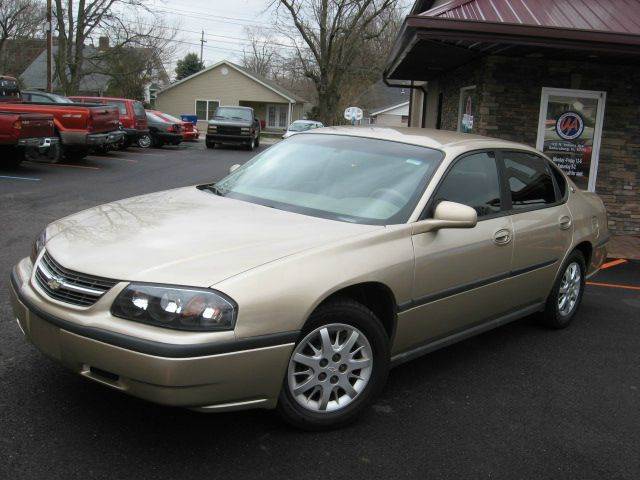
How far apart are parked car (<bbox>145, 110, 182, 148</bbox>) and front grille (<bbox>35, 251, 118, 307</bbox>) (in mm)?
22864

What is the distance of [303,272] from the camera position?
315 cm

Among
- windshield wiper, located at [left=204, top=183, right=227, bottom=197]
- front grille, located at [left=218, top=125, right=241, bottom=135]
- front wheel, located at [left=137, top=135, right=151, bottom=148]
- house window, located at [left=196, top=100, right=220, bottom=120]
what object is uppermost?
house window, located at [left=196, top=100, right=220, bottom=120]

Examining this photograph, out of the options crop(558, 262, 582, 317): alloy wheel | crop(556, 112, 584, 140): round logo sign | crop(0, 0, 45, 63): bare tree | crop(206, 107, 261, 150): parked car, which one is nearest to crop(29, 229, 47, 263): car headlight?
crop(558, 262, 582, 317): alloy wheel

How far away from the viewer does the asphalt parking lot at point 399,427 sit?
119 inches

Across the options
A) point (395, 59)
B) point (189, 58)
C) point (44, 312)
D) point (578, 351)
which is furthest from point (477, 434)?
point (189, 58)

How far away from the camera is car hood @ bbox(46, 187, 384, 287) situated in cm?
300

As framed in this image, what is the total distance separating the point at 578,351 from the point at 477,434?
Result: 185 cm

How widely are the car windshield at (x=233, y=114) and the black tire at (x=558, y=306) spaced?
24468mm

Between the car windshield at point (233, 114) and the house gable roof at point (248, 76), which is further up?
the house gable roof at point (248, 76)

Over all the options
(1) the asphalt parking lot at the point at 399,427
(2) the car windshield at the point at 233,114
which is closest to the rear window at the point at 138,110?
(2) the car windshield at the point at 233,114

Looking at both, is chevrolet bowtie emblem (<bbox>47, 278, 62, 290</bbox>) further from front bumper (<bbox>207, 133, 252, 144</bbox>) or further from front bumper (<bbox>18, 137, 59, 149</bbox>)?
front bumper (<bbox>207, 133, 252, 144</bbox>)

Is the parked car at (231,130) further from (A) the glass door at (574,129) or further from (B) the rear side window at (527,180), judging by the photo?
(B) the rear side window at (527,180)

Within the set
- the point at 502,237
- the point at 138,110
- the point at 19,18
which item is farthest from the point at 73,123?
the point at 19,18

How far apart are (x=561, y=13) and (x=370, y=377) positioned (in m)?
7.43
